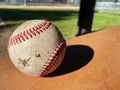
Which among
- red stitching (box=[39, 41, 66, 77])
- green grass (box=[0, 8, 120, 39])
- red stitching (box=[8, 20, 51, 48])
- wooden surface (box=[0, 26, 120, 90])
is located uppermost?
red stitching (box=[8, 20, 51, 48])

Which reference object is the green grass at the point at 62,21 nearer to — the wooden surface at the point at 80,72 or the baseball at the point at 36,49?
the wooden surface at the point at 80,72

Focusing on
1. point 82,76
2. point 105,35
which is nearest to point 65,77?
point 82,76

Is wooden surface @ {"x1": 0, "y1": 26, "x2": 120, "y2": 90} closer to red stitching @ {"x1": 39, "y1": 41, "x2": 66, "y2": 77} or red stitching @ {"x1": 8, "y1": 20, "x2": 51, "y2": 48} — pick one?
red stitching @ {"x1": 39, "y1": 41, "x2": 66, "y2": 77}

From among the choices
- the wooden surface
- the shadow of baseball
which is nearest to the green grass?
the shadow of baseball

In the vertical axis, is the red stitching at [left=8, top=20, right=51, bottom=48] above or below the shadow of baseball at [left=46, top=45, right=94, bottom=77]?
above

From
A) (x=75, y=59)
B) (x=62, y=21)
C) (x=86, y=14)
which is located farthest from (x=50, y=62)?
(x=62, y=21)

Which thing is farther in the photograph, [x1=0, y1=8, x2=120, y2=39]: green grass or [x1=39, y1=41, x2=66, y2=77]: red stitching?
[x1=0, y1=8, x2=120, y2=39]: green grass
